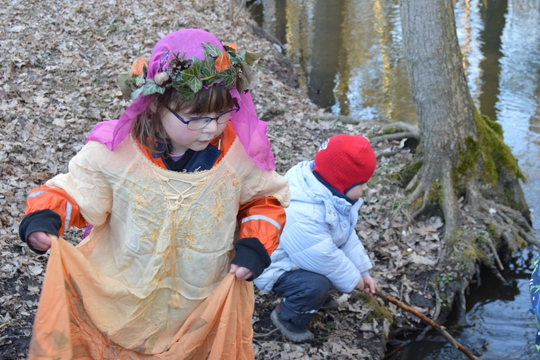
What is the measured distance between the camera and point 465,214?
5.99m

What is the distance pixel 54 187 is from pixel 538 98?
32.5ft

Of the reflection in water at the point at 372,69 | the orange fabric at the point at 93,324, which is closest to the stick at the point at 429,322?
the orange fabric at the point at 93,324

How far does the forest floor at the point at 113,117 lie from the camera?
4.47 meters

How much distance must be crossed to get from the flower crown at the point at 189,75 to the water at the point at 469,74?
330 cm

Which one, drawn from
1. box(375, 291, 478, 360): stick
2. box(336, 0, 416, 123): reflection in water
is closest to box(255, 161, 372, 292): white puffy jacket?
box(375, 291, 478, 360): stick

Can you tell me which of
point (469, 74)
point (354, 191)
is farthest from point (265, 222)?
point (469, 74)

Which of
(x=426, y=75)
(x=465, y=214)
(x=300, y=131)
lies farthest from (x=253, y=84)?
(x=300, y=131)

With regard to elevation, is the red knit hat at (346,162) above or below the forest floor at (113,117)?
above

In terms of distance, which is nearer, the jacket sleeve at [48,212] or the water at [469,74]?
the jacket sleeve at [48,212]

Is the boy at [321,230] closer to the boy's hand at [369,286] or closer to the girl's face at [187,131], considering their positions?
the boy's hand at [369,286]

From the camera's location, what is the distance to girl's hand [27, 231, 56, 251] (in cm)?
251

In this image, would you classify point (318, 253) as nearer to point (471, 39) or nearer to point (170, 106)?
A: point (170, 106)

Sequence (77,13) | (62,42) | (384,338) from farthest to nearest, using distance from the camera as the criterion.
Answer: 1. (77,13)
2. (62,42)
3. (384,338)

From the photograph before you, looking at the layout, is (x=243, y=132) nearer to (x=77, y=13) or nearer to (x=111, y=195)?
(x=111, y=195)
